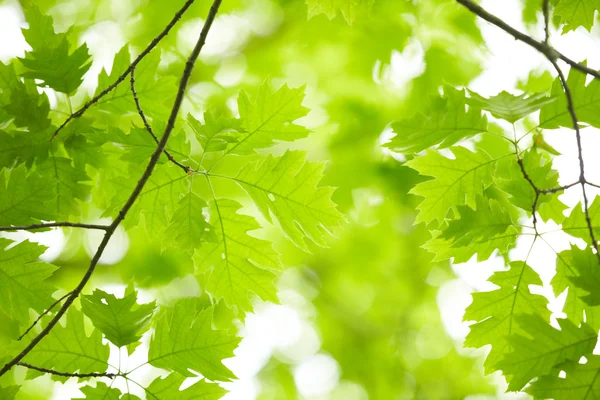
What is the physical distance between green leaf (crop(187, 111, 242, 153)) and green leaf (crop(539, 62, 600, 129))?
2.80 ft

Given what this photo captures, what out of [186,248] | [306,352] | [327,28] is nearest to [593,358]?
[186,248]

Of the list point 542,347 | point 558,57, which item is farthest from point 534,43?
point 542,347

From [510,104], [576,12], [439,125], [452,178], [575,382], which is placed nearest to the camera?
[575,382]

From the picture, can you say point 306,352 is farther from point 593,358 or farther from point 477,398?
point 593,358

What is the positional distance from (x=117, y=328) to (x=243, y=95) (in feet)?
2.46

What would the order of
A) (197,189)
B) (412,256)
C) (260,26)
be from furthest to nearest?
(412,256) → (260,26) → (197,189)

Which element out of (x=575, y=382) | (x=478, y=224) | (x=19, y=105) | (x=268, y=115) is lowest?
(x=575, y=382)

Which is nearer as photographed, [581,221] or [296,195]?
[581,221]

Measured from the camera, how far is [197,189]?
14.5 ft

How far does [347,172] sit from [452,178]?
2.83 meters

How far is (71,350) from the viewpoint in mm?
1590

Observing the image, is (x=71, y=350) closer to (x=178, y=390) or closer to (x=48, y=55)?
(x=178, y=390)

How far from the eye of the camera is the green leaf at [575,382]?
1.22 m

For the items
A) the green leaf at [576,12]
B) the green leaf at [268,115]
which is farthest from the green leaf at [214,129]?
the green leaf at [576,12]
